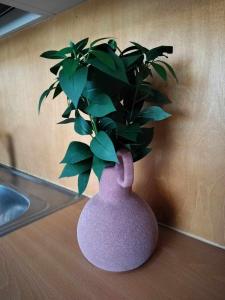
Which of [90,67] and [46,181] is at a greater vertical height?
[90,67]

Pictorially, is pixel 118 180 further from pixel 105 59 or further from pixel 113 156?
pixel 105 59

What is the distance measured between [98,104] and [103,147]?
0.08 m

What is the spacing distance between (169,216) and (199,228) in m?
0.09

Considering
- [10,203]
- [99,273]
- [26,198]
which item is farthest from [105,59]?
[10,203]

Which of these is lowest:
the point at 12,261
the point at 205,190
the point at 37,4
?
the point at 12,261

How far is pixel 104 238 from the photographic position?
489 millimetres

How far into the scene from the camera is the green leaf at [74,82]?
0.38m

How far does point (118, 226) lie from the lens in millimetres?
489

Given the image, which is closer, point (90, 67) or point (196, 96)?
point (90, 67)

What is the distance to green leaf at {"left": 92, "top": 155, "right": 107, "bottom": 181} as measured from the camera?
0.47 meters

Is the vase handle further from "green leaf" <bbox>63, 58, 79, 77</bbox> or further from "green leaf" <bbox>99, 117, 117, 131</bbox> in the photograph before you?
"green leaf" <bbox>63, 58, 79, 77</bbox>

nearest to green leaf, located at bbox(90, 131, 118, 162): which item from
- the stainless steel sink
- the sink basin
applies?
the stainless steel sink

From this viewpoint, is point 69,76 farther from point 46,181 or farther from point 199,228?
point 46,181

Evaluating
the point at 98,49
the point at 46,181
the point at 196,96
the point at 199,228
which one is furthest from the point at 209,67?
the point at 46,181
